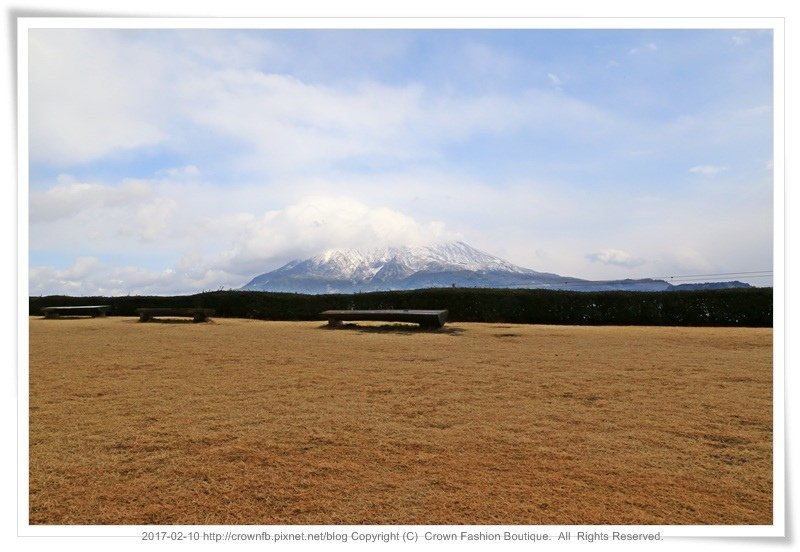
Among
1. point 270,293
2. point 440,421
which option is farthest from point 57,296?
point 440,421

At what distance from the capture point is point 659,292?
1366cm

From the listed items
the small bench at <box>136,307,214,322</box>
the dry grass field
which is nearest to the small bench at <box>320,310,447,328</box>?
the small bench at <box>136,307,214,322</box>

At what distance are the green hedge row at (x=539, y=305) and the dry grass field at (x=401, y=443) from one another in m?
8.08

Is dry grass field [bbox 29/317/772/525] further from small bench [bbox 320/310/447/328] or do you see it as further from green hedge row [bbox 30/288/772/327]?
green hedge row [bbox 30/288/772/327]

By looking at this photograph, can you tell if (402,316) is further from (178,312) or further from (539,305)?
(178,312)

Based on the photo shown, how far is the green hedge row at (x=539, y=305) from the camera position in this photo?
510 inches

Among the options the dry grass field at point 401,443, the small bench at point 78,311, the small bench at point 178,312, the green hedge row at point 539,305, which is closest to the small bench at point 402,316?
the green hedge row at point 539,305

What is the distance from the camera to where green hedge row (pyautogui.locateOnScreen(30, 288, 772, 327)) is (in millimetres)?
12961

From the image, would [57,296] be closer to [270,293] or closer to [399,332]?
[270,293]

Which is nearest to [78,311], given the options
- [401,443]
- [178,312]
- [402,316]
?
[178,312]

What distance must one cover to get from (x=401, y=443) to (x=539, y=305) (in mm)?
12204
